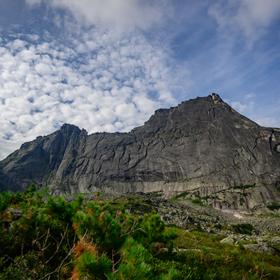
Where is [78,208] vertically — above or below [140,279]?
above

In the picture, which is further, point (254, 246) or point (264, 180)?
point (264, 180)

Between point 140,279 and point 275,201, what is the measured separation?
173235 mm

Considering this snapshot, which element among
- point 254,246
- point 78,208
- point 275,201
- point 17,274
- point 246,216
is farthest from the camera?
point 275,201

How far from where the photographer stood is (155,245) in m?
11.4

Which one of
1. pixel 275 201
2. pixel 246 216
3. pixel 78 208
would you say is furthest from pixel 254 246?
pixel 275 201

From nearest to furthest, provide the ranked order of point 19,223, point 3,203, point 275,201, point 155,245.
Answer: point 19,223 → point 3,203 → point 155,245 → point 275,201

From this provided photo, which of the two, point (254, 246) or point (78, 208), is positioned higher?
point (78, 208)

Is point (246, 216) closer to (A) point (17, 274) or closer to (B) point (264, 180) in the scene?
(B) point (264, 180)

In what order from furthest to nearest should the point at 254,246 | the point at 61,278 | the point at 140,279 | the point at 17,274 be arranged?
1. the point at 254,246
2. the point at 61,278
3. the point at 17,274
4. the point at 140,279

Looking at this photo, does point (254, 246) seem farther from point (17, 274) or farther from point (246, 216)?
point (246, 216)

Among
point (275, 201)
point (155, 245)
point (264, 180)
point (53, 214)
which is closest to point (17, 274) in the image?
point (53, 214)

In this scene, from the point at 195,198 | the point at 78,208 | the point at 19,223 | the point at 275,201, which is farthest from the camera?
the point at 195,198

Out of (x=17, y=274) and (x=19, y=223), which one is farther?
(x=19, y=223)

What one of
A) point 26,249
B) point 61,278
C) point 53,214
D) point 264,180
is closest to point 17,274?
point 61,278
